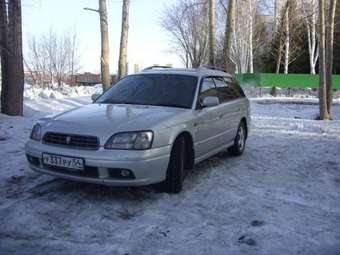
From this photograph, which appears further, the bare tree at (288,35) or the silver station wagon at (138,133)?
the bare tree at (288,35)

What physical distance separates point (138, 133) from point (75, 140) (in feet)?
2.23

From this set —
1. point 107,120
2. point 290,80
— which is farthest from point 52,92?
point 107,120

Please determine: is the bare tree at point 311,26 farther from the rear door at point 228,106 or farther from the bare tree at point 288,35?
the rear door at point 228,106

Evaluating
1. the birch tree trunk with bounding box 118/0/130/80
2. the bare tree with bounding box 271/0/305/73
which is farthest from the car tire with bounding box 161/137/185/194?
the bare tree with bounding box 271/0/305/73

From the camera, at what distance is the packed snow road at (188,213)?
3756mm

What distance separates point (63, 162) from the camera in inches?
184

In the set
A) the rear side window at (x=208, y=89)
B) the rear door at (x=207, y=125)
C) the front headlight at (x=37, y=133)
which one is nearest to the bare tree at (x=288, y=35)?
the rear side window at (x=208, y=89)

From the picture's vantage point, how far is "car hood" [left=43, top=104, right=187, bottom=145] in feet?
15.4

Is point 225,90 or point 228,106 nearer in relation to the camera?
point 228,106

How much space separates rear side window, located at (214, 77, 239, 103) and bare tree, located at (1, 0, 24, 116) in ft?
22.0

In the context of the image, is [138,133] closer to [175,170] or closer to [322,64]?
[175,170]

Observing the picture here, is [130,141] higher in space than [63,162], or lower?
higher

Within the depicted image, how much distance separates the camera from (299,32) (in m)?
39.5

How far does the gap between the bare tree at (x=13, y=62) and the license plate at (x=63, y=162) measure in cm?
773
